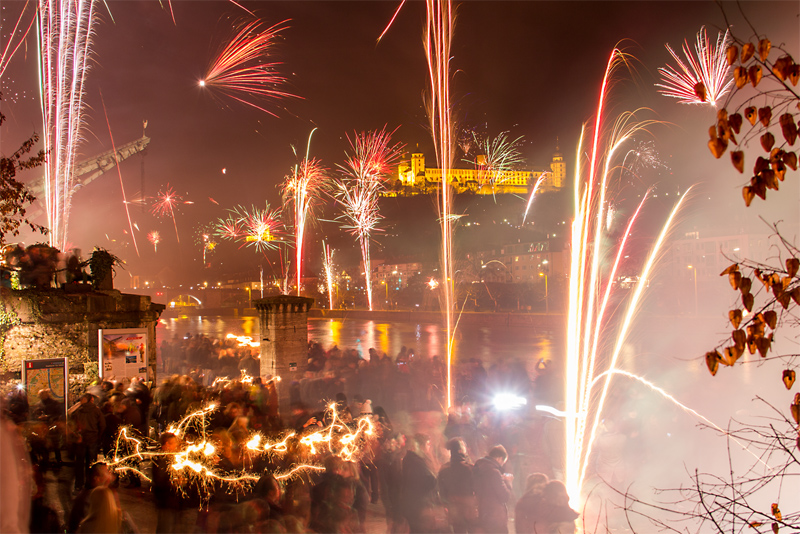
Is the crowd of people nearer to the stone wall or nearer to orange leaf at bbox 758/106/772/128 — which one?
the stone wall

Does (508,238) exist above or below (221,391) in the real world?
above

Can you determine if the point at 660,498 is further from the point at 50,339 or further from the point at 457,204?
the point at 457,204

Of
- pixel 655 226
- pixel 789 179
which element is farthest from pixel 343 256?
pixel 789 179

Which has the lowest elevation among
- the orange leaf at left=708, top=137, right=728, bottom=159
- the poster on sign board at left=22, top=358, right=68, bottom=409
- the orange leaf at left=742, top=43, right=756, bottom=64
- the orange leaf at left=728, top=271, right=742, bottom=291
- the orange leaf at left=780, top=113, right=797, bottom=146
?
the poster on sign board at left=22, top=358, right=68, bottom=409

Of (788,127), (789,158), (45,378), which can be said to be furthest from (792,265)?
(45,378)

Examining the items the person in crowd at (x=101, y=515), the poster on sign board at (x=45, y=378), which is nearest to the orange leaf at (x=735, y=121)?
the person in crowd at (x=101, y=515)

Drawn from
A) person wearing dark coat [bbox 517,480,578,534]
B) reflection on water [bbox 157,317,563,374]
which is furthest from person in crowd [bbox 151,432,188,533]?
reflection on water [bbox 157,317,563,374]
